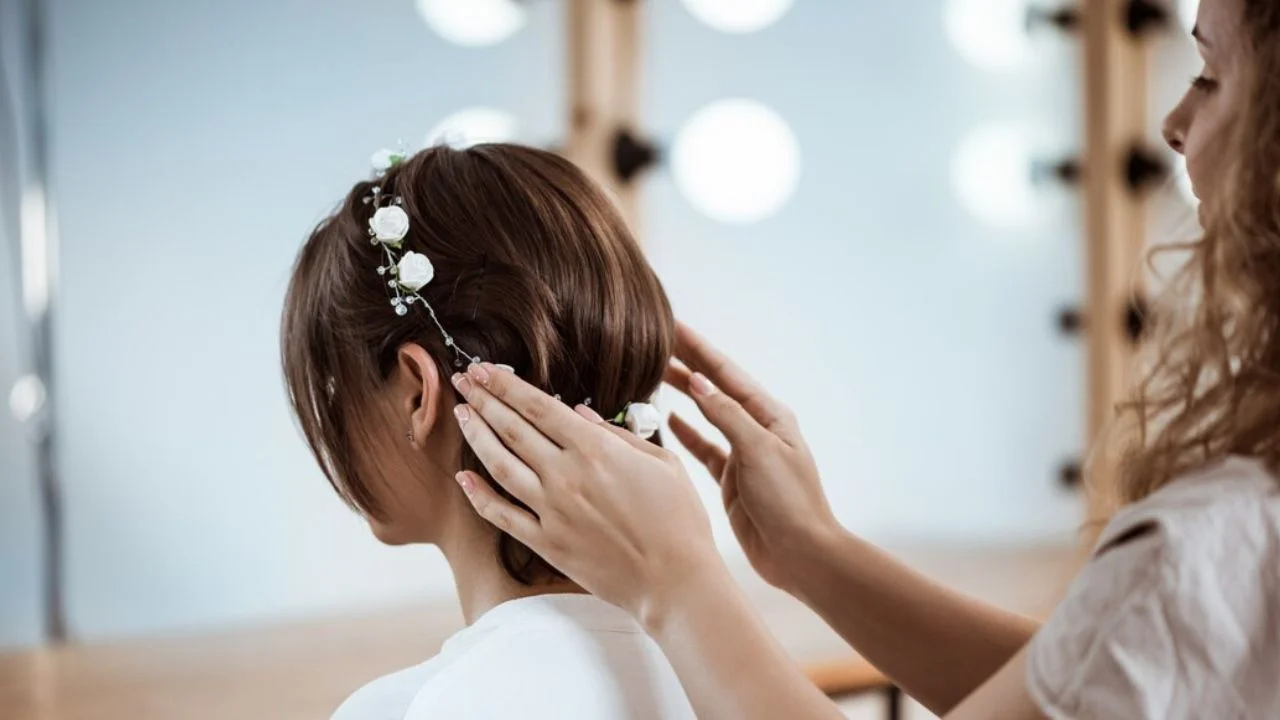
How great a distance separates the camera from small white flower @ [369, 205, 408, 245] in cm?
82

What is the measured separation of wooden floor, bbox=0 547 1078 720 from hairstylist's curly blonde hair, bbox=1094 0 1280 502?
0.79 metres

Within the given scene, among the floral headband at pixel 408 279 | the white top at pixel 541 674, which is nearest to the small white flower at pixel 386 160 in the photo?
the floral headband at pixel 408 279

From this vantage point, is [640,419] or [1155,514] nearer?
[1155,514]

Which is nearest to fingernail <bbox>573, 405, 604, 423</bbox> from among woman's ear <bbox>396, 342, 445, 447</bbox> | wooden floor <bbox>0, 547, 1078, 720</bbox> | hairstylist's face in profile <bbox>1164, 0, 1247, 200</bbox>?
woman's ear <bbox>396, 342, 445, 447</bbox>

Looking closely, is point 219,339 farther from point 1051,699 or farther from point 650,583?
point 1051,699

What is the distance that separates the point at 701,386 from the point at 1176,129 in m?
0.38

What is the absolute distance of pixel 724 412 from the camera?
96 centimetres

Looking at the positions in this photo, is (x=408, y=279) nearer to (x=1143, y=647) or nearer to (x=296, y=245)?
(x=1143, y=647)

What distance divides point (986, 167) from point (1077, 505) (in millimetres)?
893

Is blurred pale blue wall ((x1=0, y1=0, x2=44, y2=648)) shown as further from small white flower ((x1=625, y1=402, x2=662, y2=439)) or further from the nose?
the nose

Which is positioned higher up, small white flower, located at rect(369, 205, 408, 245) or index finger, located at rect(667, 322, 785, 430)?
small white flower, located at rect(369, 205, 408, 245)

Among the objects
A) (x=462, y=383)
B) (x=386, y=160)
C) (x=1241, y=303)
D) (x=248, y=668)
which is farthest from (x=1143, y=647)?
(x=248, y=668)

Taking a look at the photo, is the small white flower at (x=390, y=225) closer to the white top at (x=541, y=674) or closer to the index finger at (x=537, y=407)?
the index finger at (x=537, y=407)

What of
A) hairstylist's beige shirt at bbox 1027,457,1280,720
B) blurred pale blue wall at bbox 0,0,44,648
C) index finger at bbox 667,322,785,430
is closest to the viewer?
hairstylist's beige shirt at bbox 1027,457,1280,720
